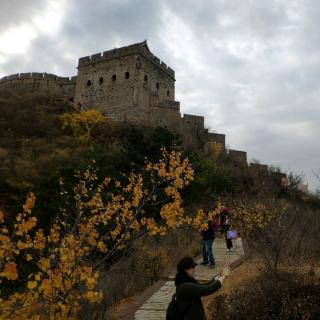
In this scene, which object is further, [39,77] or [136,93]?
[39,77]

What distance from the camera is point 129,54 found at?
112 feet

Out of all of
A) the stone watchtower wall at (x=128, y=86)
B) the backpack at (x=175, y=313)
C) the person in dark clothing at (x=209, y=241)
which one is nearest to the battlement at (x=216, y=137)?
the stone watchtower wall at (x=128, y=86)

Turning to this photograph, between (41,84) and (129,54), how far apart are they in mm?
11950

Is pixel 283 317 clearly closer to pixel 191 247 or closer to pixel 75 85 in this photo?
pixel 191 247

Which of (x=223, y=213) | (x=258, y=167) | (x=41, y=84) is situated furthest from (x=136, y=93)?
(x=223, y=213)

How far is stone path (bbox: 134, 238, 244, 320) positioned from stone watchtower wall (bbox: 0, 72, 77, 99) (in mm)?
28942

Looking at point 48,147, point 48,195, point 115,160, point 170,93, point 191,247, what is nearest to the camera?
point 191,247

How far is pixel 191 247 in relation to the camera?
546 inches

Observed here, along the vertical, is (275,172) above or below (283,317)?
above

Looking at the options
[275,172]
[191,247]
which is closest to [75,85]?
[275,172]

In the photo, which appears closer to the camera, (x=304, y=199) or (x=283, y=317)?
(x=283, y=317)

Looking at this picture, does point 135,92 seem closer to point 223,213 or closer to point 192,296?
point 223,213

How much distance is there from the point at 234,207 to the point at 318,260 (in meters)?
7.87

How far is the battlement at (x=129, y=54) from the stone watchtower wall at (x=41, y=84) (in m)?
3.87
